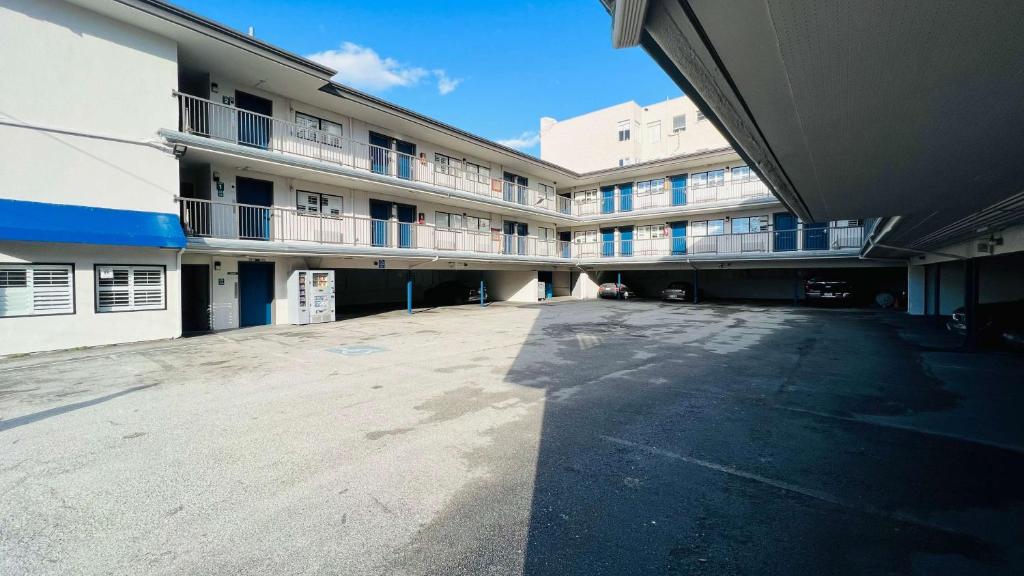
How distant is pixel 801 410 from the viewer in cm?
577

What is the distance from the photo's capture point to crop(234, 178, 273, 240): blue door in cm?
1525

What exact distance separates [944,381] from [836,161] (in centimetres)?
519

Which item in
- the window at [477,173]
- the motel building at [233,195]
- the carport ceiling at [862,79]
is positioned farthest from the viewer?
the window at [477,173]

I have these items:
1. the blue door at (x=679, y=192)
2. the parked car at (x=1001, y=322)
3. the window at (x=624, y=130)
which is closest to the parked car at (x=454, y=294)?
the blue door at (x=679, y=192)

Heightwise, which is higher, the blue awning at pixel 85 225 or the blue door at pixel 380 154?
the blue door at pixel 380 154

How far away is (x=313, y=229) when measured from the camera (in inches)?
652

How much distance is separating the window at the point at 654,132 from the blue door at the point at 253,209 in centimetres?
3145

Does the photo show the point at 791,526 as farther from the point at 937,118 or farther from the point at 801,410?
the point at 937,118

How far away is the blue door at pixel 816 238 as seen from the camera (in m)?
21.8

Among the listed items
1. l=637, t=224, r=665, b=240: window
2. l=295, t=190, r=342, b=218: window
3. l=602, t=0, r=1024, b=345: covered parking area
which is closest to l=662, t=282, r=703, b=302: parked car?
l=637, t=224, r=665, b=240: window

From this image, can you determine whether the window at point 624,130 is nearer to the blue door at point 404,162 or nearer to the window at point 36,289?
the blue door at point 404,162

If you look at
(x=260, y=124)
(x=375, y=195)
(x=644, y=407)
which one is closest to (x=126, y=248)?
(x=260, y=124)

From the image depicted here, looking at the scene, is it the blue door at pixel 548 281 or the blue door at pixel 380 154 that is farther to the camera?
the blue door at pixel 548 281

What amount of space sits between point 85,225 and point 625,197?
26.6m
